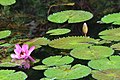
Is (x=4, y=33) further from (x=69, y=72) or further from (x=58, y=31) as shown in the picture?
(x=69, y=72)

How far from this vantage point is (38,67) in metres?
1.90

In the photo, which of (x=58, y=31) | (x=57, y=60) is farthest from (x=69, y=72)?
(x=58, y=31)

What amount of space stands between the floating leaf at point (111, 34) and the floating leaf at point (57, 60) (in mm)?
365

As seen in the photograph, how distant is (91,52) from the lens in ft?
6.54

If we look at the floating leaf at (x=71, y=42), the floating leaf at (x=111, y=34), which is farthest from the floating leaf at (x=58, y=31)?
the floating leaf at (x=111, y=34)

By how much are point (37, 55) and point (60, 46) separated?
0.16 meters

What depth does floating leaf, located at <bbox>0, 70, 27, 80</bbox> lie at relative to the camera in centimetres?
179

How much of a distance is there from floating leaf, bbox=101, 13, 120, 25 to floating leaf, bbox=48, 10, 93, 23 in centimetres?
11

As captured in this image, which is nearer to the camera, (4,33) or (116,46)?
(116,46)

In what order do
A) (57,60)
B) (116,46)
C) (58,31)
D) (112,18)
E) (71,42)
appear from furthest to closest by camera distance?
(112,18)
(58,31)
(71,42)
(116,46)
(57,60)

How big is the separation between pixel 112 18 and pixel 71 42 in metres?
0.48

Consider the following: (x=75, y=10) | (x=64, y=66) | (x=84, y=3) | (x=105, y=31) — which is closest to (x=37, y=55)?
(x=64, y=66)

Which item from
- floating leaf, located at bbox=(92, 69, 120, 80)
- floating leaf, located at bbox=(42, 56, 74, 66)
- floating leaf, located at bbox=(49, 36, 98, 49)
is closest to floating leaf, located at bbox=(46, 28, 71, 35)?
floating leaf, located at bbox=(49, 36, 98, 49)

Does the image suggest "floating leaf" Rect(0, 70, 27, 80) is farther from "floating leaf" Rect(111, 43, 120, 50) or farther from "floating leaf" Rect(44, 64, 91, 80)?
"floating leaf" Rect(111, 43, 120, 50)
